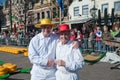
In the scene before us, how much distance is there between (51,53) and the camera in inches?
188

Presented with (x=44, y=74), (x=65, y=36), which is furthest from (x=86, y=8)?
(x=65, y=36)

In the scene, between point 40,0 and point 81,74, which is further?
point 40,0

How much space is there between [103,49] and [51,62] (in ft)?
34.8

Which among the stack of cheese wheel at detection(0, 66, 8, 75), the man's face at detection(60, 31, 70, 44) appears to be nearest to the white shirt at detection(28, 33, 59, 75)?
the man's face at detection(60, 31, 70, 44)

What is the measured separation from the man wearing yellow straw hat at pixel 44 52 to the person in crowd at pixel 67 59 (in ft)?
0.92

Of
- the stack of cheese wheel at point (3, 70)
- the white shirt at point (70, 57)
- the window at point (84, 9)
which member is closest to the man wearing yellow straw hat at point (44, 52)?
the white shirt at point (70, 57)

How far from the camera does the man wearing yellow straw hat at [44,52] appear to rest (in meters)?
4.73

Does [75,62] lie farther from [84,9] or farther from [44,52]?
[84,9]

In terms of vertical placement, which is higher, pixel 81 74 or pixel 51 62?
pixel 51 62

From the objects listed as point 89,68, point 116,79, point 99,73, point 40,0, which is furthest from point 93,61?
A: point 40,0

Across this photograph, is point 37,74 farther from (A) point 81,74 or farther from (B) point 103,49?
(B) point 103,49

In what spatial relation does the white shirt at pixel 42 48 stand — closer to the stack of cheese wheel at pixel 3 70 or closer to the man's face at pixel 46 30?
the man's face at pixel 46 30

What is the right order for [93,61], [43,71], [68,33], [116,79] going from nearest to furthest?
[68,33] < [43,71] < [116,79] < [93,61]

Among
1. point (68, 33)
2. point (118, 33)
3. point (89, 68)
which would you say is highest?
point (68, 33)
